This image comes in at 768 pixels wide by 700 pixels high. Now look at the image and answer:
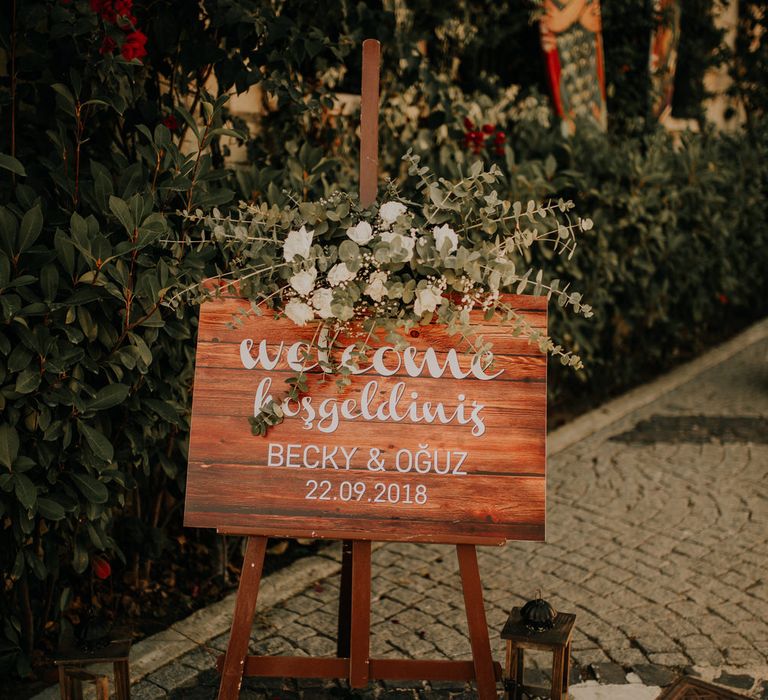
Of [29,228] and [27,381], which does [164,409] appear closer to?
[27,381]

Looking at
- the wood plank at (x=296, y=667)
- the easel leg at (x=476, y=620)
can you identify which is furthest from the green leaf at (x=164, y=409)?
the easel leg at (x=476, y=620)

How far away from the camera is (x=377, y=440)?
234 centimetres

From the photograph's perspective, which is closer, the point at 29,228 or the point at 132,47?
the point at 29,228

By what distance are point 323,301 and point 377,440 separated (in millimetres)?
439

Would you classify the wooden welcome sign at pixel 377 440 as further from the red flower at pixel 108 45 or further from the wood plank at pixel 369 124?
the red flower at pixel 108 45

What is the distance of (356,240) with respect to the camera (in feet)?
7.11

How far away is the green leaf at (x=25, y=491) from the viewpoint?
2400mm

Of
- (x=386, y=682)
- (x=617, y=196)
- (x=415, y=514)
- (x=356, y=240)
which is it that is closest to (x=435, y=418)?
(x=415, y=514)

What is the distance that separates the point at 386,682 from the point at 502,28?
5.21 m

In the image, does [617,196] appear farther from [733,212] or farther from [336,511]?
[336,511]

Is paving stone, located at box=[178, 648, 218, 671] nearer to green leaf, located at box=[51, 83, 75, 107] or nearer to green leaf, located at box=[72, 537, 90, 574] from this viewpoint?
green leaf, located at box=[72, 537, 90, 574]

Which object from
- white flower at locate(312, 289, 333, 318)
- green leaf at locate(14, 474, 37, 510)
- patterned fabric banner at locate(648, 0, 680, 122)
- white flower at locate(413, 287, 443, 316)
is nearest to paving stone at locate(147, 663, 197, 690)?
green leaf at locate(14, 474, 37, 510)

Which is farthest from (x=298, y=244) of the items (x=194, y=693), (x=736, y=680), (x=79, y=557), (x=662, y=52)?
(x=662, y=52)

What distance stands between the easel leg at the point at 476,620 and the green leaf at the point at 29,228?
58.0 inches
